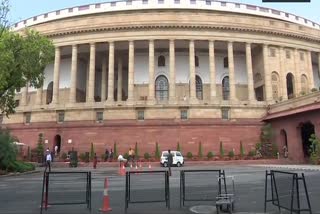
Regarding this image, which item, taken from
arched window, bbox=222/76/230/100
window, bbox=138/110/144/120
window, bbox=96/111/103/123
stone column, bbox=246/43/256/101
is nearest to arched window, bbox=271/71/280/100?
stone column, bbox=246/43/256/101

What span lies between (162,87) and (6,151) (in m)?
30.4

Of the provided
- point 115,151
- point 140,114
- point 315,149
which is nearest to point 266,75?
point 315,149

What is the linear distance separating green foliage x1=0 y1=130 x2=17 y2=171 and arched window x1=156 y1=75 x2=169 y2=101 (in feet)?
92.5

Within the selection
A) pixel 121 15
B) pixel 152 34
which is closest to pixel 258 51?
pixel 152 34

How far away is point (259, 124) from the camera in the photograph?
1885 inches

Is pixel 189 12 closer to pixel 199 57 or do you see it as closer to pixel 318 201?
pixel 199 57

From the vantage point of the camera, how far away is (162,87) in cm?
5606

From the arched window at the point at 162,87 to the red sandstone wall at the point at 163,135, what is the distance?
31.9 feet

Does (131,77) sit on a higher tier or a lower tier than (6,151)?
higher

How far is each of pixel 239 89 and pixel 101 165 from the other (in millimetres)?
25734

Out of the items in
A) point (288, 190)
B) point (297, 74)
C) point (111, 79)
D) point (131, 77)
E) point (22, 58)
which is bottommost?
point (288, 190)

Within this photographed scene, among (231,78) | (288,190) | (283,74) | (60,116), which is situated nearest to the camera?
(288,190)

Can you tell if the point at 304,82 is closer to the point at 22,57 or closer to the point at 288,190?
the point at 22,57

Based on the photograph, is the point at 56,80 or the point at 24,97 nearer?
the point at 56,80
